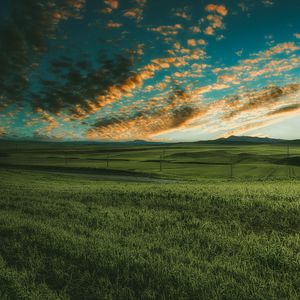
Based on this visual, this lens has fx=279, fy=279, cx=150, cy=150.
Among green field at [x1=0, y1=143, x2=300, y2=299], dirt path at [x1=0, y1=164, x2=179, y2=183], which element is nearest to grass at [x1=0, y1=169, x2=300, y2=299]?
green field at [x1=0, y1=143, x2=300, y2=299]

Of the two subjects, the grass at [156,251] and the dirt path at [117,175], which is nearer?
the grass at [156,251]

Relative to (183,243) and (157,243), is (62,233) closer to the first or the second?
(157,243)

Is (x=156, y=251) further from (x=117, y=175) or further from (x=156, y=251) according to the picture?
(x=117, y=175)

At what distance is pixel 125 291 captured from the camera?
5.48 m

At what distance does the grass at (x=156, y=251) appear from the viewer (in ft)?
18.1

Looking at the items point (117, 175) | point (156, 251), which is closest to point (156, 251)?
point (156, 251)

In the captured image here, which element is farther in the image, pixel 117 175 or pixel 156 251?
pixel 117 175

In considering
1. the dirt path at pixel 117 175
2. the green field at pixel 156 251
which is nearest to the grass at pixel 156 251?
the green field at pixel 156 251

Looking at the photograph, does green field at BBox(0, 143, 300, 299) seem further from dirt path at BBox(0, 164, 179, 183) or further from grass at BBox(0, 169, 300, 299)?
dirt path at BBox(0, 164, 179, 183)

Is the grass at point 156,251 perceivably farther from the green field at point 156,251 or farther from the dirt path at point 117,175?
the dirt path at point 117,175

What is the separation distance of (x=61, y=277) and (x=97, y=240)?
2.02 m

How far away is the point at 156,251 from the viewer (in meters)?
7.26

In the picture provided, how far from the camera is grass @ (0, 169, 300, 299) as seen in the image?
18.1 ft

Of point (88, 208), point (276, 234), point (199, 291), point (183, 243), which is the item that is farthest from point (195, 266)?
point (88, 208)
